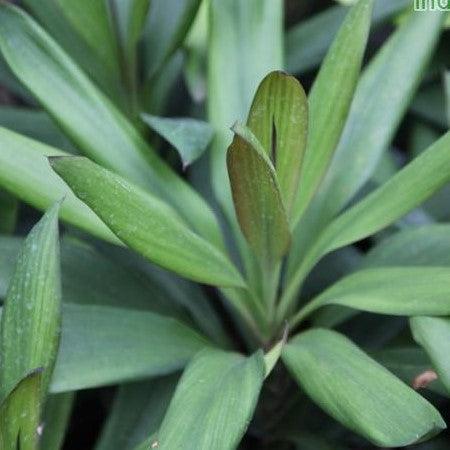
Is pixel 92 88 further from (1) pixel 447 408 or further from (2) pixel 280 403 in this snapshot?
(1) pixel 447 408

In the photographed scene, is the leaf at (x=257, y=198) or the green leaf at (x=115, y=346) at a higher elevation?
the leaf at (x=257, y=198)

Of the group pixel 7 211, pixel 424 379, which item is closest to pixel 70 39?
pixel 7 211

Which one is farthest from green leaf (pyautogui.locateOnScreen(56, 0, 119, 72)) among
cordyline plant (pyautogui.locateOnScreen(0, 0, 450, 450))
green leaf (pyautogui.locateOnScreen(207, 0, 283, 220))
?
green leaf (pyautogui.locateOnScreen(207, 0, 283, 220))

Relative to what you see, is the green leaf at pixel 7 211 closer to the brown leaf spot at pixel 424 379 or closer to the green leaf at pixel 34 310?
the green leaf at pixel 34 310

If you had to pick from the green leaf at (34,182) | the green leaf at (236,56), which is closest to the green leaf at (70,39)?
the green leaf at (236,56)

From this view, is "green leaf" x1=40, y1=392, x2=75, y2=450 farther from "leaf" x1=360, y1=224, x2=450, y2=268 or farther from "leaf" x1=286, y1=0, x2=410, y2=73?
"leaf" x1=286, y1=0, x2=410, y2=73

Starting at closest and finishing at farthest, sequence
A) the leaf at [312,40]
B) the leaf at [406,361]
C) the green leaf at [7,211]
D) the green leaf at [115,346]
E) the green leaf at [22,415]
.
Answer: the green leaf at [22,415] → the green leaf at [115,346] → the leaf at [406,361] → the green leaf at [7,211] → the leaf at [312,40]

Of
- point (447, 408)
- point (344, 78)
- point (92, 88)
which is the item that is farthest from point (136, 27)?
point (447, 408)

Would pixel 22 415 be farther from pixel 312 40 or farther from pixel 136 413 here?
pixel 312 40
